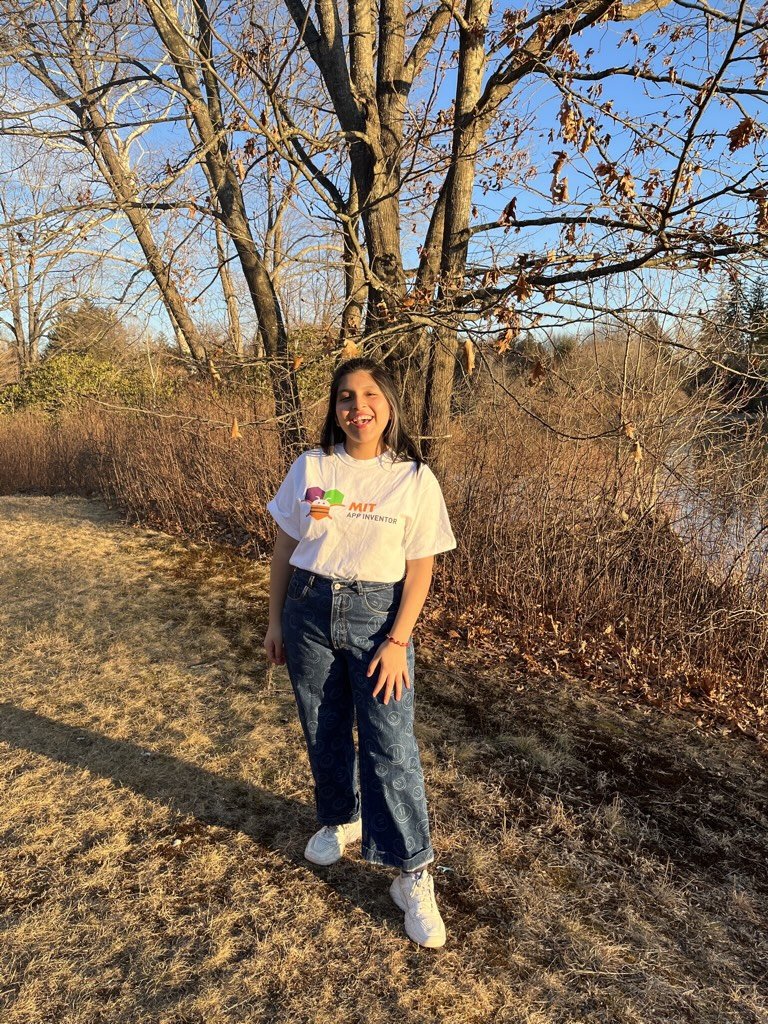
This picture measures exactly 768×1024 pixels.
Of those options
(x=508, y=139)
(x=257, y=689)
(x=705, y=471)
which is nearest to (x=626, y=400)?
(x=705, y=471)

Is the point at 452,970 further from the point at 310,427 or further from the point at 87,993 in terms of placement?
the point at 310,427

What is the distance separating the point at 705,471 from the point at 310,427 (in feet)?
12.8

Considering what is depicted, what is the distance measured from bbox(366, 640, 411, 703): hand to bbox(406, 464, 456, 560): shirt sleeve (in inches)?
11.3

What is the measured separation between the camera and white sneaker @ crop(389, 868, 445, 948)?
1980 mm

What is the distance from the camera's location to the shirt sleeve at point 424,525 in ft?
5.99

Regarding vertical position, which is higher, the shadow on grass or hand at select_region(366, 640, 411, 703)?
hand at select_region(366, 640, 411, 703)

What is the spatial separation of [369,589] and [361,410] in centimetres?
56

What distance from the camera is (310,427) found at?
648 centimetres

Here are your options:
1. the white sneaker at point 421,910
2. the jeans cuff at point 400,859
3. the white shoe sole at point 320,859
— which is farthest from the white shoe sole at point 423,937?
the white shoe sole at point 320,859

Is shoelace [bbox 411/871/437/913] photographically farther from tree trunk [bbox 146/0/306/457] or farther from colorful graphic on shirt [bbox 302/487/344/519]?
tree trunk [bbox 146/0/306/457]

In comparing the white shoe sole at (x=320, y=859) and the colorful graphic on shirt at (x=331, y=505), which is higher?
the colorful graphic on shirt at (x=331, y=505)

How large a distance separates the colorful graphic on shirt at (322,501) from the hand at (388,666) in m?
0.44

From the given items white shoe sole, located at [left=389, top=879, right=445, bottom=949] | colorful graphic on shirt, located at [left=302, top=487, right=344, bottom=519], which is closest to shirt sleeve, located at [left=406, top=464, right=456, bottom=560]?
colorful graphic on shirt, located at [left=302, top=487, right=344, bottom=519]

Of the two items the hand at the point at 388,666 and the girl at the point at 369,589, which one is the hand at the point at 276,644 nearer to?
the girl at the point at 369,589
